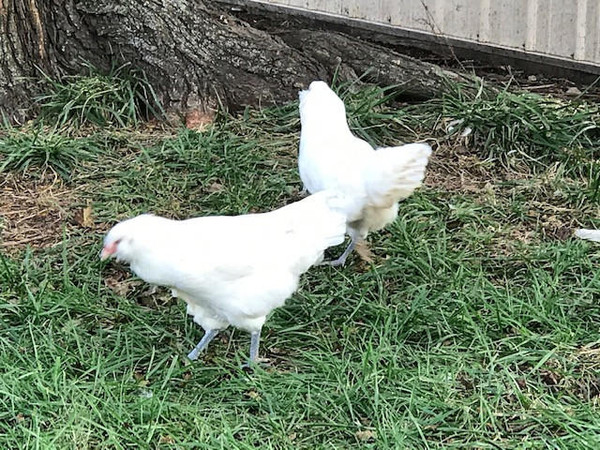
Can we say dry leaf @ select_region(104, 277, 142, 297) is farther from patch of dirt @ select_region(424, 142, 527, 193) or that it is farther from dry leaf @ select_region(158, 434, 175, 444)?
patch of dirt @ select_region(424, 142, 527, 193)

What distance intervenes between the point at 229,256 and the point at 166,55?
8.90ft

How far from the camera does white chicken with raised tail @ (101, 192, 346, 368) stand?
3346 mm

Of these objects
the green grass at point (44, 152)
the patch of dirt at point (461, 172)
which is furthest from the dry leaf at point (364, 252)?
the green grass at point (44, 152)

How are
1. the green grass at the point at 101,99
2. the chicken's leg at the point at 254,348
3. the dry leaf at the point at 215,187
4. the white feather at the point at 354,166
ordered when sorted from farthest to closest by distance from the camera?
1. the green grass at the point at 101,99
2. the dry leaf at the point at 215,187
3. the white feather at the point at 354,166
4. the chicken's leg at the point at 254,348

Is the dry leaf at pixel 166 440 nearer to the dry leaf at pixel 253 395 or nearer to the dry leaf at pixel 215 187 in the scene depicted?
the dry leaf at pixel 253 395

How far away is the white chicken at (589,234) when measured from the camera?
449 cm

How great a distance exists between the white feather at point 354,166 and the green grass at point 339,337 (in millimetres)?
396

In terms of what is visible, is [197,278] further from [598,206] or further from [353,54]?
[353,54]

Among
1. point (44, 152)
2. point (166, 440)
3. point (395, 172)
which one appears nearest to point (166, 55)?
point (44, 152)

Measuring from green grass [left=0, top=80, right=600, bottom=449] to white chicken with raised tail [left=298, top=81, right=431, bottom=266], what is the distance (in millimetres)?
345

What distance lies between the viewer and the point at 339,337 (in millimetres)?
3842

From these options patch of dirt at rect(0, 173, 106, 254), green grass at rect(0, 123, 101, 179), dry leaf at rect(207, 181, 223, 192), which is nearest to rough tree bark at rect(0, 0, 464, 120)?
green grass at rect(0, 123, 101, 179)

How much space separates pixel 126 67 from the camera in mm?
5742

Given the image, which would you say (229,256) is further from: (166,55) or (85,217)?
(166,55)
